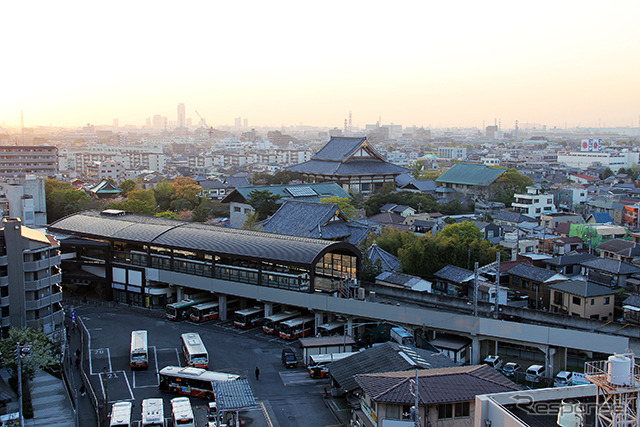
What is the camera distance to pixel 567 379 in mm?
14445

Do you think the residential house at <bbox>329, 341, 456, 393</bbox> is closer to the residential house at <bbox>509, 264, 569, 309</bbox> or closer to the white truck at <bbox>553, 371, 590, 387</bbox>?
the white truck at <bbox>553, 371, 590, 387</bbox>

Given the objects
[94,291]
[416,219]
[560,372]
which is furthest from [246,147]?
[560,372]

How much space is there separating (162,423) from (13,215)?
2227cm

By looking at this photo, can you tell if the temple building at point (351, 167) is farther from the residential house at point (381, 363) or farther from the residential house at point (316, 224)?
the residential house at point (381, 363)

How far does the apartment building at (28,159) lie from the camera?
54312 millimetres

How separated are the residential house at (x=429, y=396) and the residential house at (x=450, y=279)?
30.5 ft

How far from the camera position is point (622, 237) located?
1154 inches

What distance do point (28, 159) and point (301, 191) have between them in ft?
106

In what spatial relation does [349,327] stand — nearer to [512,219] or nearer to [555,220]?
[512,219]

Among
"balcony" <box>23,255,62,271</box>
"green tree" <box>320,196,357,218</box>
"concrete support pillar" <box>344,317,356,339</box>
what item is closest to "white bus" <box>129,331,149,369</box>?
"balcony" <box>23,255,62,271</box>

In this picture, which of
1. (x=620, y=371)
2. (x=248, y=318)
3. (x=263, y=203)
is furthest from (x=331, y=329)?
(x=263, y=203)

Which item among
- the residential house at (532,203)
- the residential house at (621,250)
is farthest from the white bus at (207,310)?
the residential house at (532,203)

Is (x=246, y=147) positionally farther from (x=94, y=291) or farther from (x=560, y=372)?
(x=560, y=372)

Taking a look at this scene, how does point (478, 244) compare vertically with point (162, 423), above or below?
above
